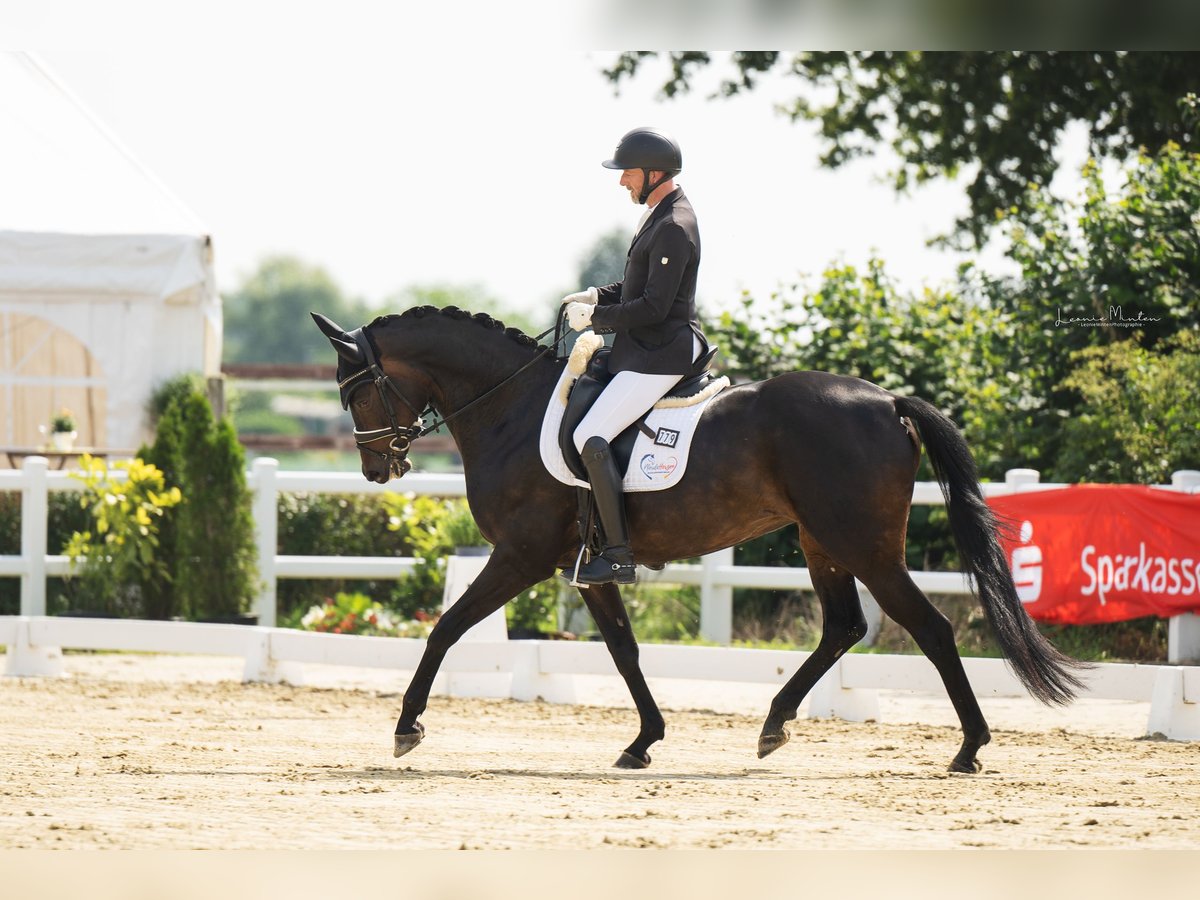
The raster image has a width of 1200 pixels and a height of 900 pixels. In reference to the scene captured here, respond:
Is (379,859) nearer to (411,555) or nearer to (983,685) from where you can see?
(983,685)

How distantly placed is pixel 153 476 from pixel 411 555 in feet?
9.22

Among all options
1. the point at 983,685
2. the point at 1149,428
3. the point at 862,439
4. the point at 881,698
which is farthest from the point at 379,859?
the point at 1149,428

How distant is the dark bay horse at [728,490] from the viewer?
5902 millimetres

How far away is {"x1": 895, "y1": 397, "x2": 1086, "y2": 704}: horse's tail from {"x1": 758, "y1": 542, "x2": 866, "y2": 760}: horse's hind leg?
1.96 feet

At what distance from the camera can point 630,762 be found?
609cm

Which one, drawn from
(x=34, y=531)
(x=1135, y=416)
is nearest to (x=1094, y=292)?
(x=1135, y=416)

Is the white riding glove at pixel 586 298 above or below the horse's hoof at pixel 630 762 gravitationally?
above

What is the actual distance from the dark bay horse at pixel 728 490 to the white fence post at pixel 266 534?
5297 millimetres

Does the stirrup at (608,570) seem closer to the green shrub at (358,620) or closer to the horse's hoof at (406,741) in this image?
the horse's hoof at (406,741)

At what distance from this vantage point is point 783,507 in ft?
20.2

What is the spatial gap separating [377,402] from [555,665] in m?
2.64

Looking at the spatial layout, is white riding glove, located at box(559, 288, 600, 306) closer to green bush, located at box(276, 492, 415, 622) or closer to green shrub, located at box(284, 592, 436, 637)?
green shrub, located at box(284, 592, 436, 637)

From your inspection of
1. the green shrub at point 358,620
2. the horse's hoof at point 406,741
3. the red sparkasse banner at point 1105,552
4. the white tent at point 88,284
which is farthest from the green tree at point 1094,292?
the white tent at point 88,284

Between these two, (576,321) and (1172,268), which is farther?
(1172,268)
